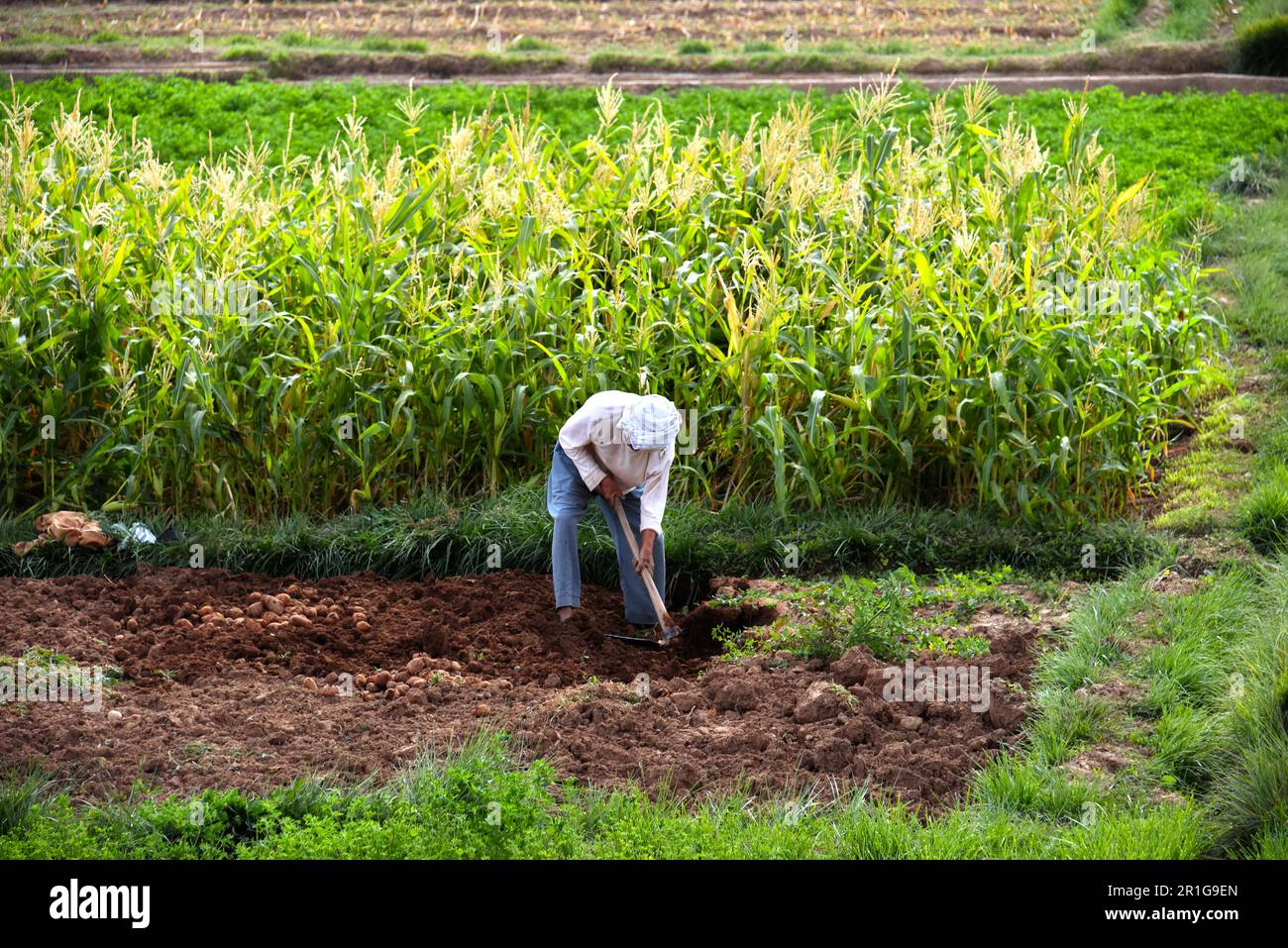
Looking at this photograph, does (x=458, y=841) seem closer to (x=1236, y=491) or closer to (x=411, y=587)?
(x=411, y=587)

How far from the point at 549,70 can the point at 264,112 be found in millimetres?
3663

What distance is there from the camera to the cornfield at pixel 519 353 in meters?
7.62

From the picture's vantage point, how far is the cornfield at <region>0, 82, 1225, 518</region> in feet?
25.0

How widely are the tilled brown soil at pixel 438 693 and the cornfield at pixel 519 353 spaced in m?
0.89

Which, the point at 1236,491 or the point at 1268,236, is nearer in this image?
the point at 1236,491

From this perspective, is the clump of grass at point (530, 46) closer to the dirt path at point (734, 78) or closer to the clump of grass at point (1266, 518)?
the dirt path at point (734, 78)

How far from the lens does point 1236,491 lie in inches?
308

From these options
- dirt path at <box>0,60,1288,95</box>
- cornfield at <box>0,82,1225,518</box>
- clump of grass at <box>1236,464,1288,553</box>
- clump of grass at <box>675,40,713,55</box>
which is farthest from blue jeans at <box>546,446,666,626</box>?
clump of grass at <box>675,40,713,55</box>

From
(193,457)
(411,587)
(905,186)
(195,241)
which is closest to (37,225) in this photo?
(195,241)

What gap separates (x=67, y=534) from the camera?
23.9 feet

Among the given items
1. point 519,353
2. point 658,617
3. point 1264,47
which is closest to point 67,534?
point 519,353

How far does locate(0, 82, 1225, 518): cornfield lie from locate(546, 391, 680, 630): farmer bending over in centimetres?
80

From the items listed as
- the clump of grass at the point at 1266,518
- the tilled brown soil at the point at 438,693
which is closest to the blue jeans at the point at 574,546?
the tilled brown soil at the point at 438,693

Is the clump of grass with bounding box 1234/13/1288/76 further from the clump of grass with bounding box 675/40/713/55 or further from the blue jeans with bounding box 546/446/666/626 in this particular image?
the blue jeans with bounding box 546/446/666/626
